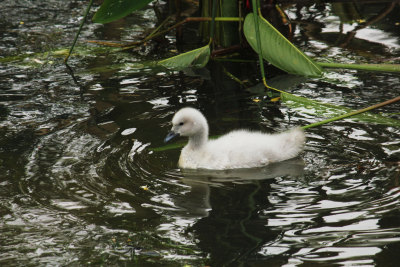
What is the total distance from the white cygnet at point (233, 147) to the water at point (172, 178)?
77 mm

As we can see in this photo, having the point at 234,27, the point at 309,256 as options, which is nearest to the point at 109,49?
the point at 234,27

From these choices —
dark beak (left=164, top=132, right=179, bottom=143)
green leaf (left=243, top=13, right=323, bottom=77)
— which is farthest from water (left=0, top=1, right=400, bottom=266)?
green leaf (left=243, top=13, right=323, bottom=77)

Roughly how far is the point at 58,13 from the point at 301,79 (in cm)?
410

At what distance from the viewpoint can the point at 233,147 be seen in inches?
184

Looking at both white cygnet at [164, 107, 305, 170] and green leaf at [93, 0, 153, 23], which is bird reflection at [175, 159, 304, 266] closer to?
white cygnet at [164, 107, 305, 170]

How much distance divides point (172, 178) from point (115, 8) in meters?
2.04

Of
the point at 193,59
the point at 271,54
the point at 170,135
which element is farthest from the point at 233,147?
the point at 193,59

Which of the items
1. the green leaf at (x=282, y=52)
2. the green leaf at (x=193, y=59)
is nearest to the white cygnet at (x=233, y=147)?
the green leaf at (x=282, y=52)

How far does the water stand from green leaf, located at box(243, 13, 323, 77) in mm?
366

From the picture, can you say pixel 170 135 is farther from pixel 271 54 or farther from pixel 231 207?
pixel 271 54

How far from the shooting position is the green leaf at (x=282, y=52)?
529 cm

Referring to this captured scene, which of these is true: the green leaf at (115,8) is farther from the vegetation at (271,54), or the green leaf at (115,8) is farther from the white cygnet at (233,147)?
the white cygnet at (233,147)

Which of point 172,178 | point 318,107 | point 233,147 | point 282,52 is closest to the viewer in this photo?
point 172,178

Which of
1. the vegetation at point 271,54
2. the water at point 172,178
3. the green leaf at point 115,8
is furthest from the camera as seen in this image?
the green leaf at point 115,8
